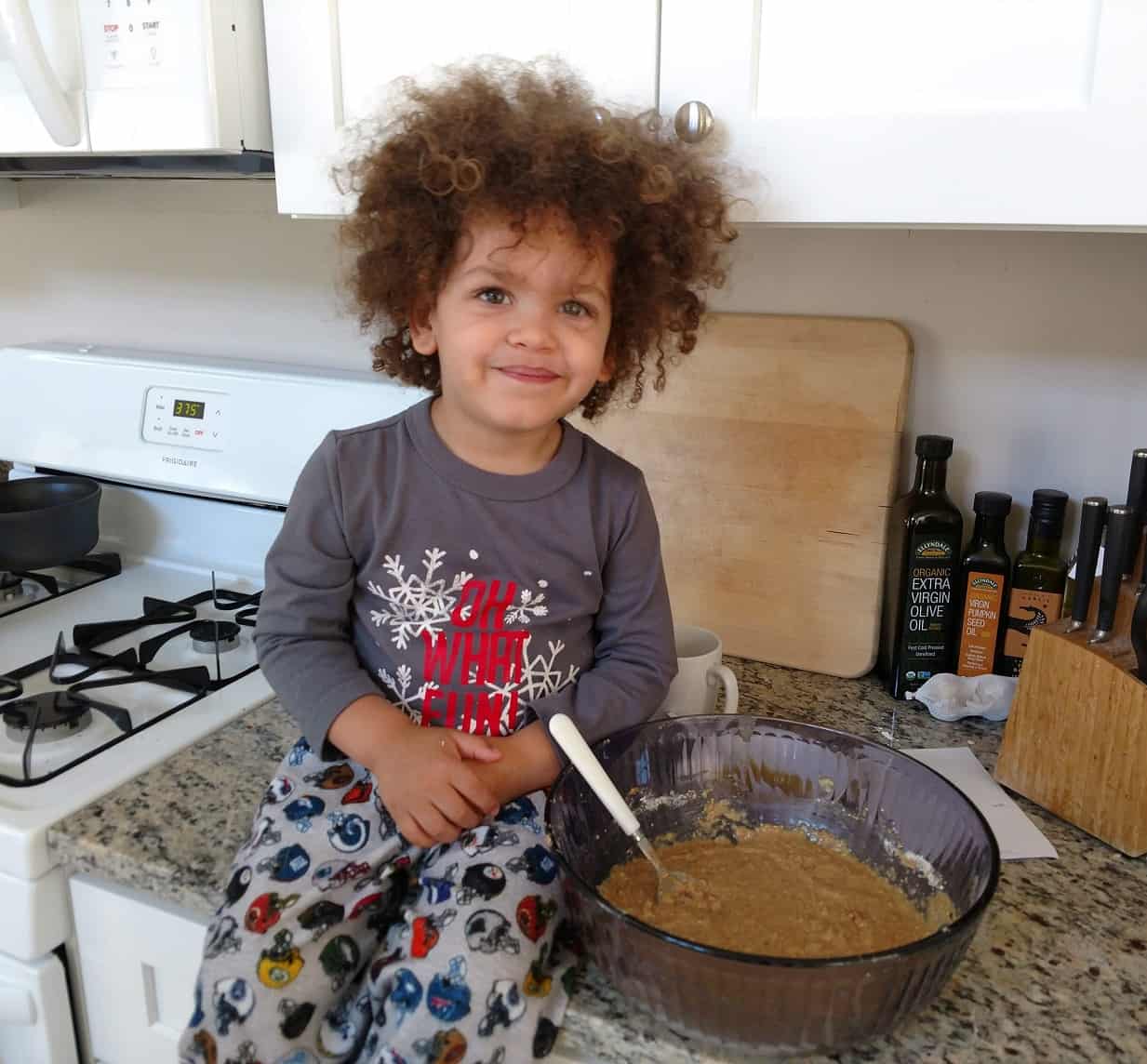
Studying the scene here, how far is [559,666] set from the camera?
2.91 ft

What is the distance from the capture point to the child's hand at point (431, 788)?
768 mm

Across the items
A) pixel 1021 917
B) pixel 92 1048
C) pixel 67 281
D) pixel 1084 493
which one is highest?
pixel 67 281

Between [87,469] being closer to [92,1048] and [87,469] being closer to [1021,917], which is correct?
[92,1048]

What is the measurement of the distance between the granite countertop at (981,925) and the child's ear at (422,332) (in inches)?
15.3

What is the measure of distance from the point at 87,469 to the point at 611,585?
85cm

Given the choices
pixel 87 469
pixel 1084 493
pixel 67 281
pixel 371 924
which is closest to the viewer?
pixel 371 924

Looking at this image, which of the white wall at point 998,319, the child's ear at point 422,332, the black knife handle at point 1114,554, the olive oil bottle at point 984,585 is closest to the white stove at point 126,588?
the white wall at point 998,319

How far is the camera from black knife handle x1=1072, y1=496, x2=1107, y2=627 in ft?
2.90

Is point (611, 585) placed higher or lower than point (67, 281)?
lower

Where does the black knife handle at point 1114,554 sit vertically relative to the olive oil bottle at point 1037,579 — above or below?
above

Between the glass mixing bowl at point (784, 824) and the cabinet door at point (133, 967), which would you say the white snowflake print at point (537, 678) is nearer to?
the glass mixing bowl at point (784, 824)

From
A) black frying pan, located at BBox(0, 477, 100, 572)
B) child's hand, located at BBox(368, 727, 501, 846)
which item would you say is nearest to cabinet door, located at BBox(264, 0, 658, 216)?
child's hand, located at BBox(368, 727, 501, 846)

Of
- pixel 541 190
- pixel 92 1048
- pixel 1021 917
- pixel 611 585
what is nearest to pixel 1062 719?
pixel 1021 917

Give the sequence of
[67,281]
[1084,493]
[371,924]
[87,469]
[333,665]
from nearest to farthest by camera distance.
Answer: [371,924] → [333,665] → [1084,493] → [87,469] → [67,281]
